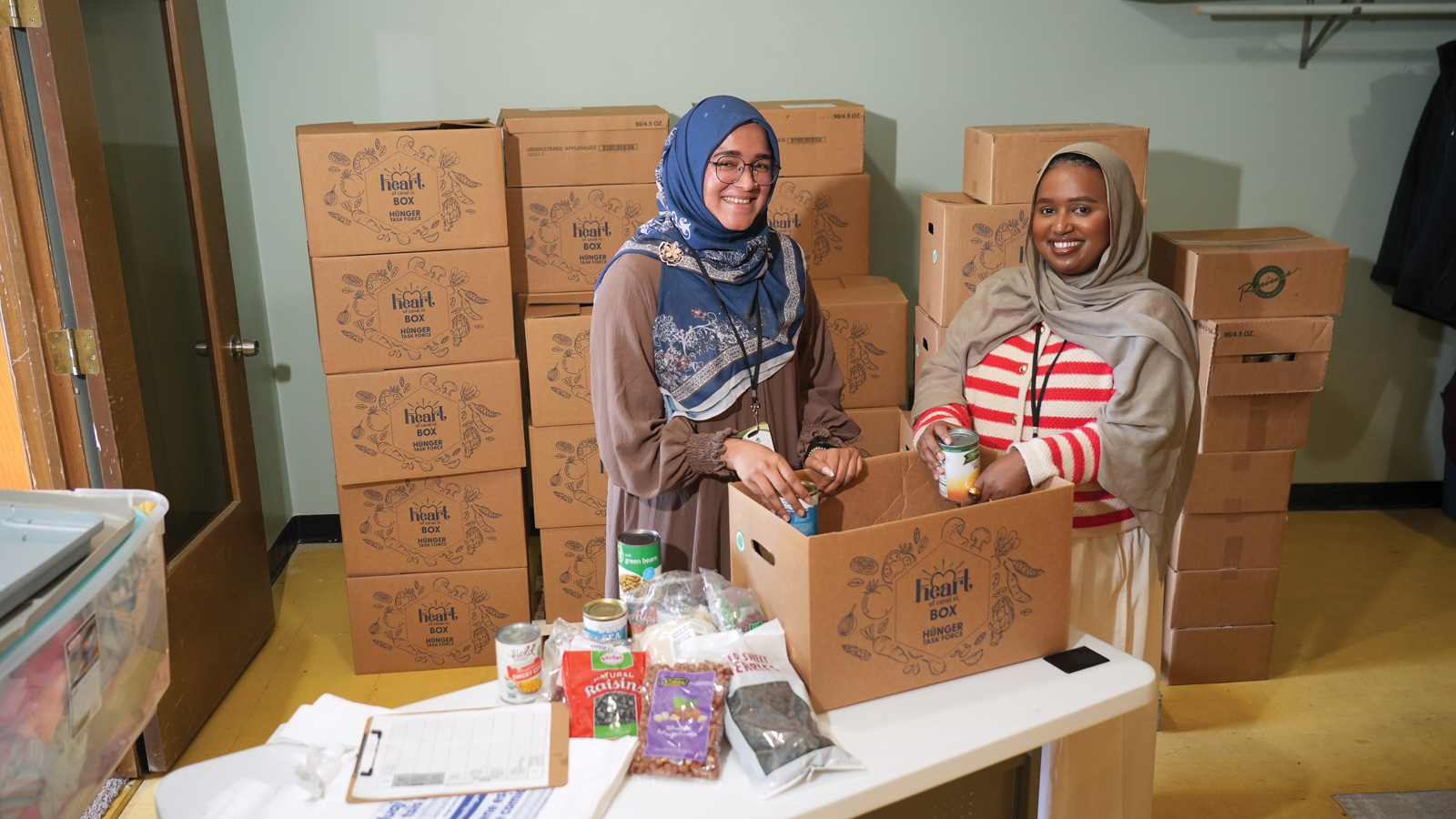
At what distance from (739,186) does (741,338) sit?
0.27 m

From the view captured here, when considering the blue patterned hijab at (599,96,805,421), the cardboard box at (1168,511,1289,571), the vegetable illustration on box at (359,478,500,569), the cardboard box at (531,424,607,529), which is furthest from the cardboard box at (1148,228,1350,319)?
the vegetable illustration on box at (359,478,500,569)

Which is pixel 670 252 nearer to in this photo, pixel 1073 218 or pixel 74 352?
pixel 1073 218

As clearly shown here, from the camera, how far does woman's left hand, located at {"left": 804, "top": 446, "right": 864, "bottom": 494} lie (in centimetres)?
148

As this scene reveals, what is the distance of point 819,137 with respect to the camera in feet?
9.07

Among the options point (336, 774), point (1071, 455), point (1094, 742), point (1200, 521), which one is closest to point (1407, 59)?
point (1200, 521)

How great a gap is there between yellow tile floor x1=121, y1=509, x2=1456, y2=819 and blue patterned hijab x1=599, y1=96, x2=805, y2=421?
4.51ft

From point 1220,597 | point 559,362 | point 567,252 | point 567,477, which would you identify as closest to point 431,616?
point 567,477

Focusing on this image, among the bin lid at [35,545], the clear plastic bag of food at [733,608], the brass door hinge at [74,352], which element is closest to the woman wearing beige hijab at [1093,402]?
the clear plastic bag of food at [733,608]

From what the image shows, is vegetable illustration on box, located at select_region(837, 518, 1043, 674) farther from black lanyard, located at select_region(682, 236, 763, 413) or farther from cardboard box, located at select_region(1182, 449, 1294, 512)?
cardboard box, located at select_region(1182, 449, 1294, 512)

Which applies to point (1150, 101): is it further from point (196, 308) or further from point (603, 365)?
point (196, 308)

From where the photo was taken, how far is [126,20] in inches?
95.3

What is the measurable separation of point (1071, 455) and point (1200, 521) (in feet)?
3.91

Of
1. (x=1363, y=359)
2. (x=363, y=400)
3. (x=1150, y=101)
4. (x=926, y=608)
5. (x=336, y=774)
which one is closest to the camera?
(x=336, y=774)

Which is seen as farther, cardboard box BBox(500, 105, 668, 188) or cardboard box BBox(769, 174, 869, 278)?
cardboard box BBox(769, 174, 869, 278)
